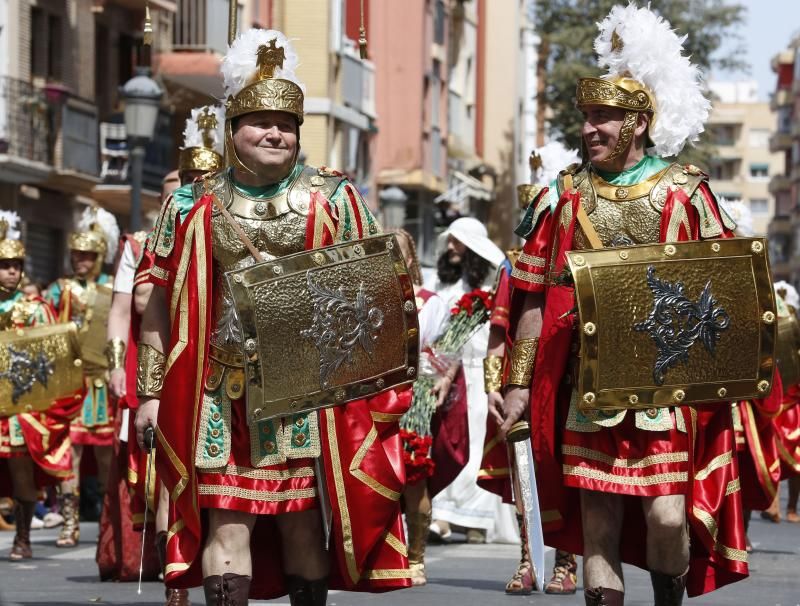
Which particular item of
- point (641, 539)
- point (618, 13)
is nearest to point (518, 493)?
point (641, 539)

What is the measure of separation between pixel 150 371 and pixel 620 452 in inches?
67.8

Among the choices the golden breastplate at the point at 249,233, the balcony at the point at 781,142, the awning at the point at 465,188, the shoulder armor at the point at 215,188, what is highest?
the balcony at the point at 781,142

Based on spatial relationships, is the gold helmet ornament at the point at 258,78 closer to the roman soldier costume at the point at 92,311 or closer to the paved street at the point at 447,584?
the paved street at the point at 447,584

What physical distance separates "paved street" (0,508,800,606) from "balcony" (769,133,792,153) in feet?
394

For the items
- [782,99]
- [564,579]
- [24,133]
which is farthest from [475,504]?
[782,99]

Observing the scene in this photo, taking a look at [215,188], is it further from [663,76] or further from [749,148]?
[749,148]

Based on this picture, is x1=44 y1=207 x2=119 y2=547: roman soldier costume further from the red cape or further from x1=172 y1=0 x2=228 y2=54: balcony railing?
x1=172 y1=0 x2=228 y2=54: balcony railing

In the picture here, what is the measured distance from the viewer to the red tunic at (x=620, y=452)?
344 inches

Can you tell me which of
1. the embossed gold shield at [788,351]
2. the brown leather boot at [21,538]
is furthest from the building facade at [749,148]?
the brown leather boot at [21,538]

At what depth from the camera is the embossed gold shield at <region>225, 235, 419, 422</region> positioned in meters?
8.37

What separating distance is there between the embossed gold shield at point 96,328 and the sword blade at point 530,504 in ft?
26.7

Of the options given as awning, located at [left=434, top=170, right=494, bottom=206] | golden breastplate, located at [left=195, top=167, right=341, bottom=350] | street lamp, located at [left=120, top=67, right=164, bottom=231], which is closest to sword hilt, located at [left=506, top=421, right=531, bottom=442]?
golden breastplate, located at [left=195, top=167, right=341, bottom=350]

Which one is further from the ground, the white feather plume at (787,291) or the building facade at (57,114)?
the building facade at (57,114)

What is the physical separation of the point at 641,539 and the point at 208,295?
6.30 feet
